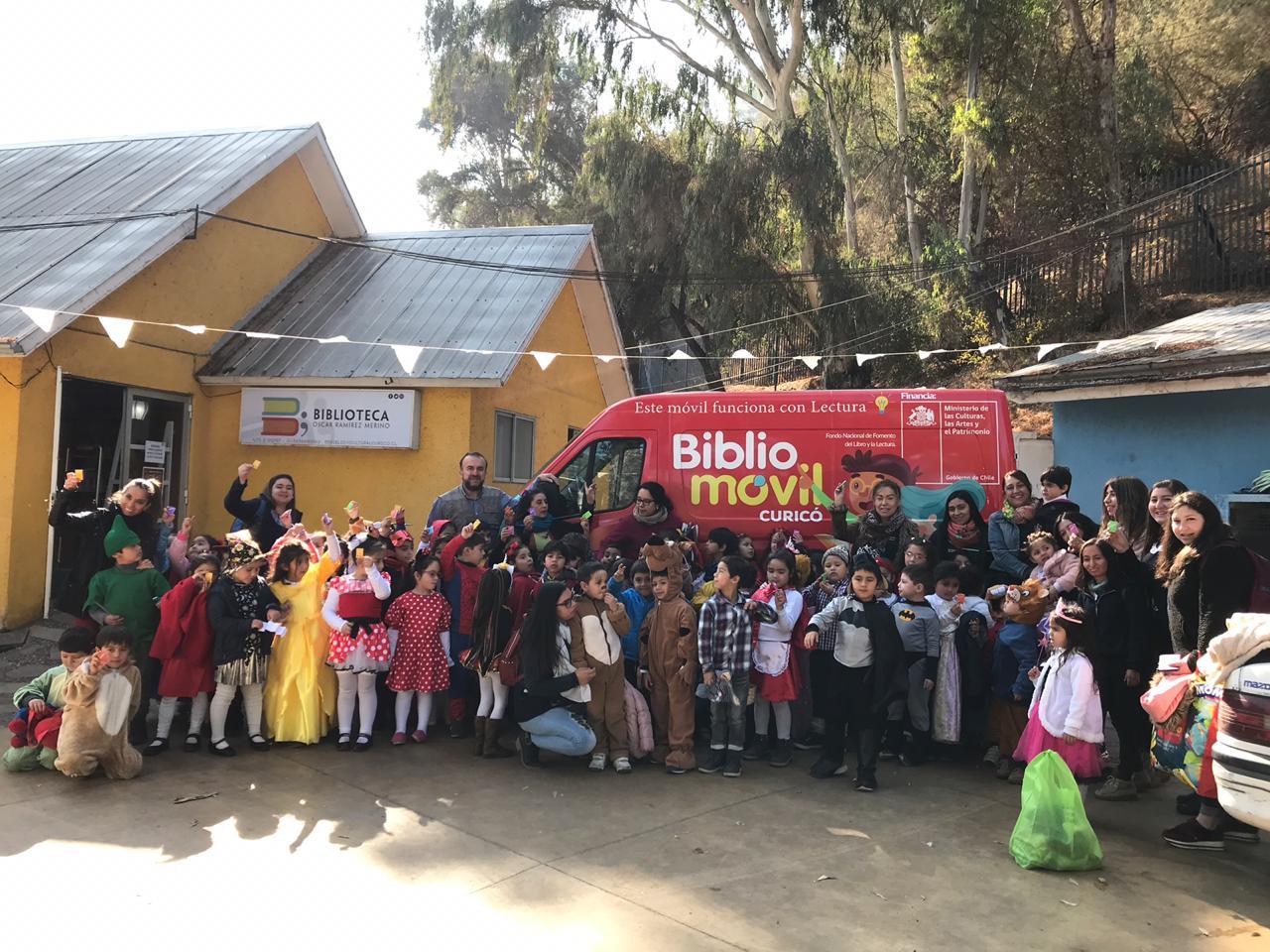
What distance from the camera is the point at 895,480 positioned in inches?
337

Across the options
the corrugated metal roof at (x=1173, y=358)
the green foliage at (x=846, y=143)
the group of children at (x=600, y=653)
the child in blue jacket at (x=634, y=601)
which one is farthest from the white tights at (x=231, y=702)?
the green foliage at (x=846, y=143)

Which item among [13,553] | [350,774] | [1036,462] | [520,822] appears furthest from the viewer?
[1036,462]

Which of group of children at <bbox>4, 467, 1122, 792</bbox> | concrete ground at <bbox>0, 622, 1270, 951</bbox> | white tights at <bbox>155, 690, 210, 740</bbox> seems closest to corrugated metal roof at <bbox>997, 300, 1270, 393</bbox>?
group of children at <bbox>4, 467, 1122, 792</bbox>

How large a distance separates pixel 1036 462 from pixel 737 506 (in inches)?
342

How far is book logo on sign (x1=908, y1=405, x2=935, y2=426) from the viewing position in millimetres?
8594

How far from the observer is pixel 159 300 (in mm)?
11633

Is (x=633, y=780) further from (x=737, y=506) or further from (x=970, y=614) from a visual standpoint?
(x=737, y=506)

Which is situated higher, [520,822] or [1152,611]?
[1152,611]

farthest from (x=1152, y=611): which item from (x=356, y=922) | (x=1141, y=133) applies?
(x=1141, y=133)

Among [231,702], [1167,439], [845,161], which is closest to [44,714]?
[231,702]

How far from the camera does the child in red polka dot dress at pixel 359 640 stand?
6457mm

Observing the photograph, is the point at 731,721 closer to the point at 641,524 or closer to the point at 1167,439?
the point at 641,524

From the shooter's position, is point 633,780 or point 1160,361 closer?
point 633,780

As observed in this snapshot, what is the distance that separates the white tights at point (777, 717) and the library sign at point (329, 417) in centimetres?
693
